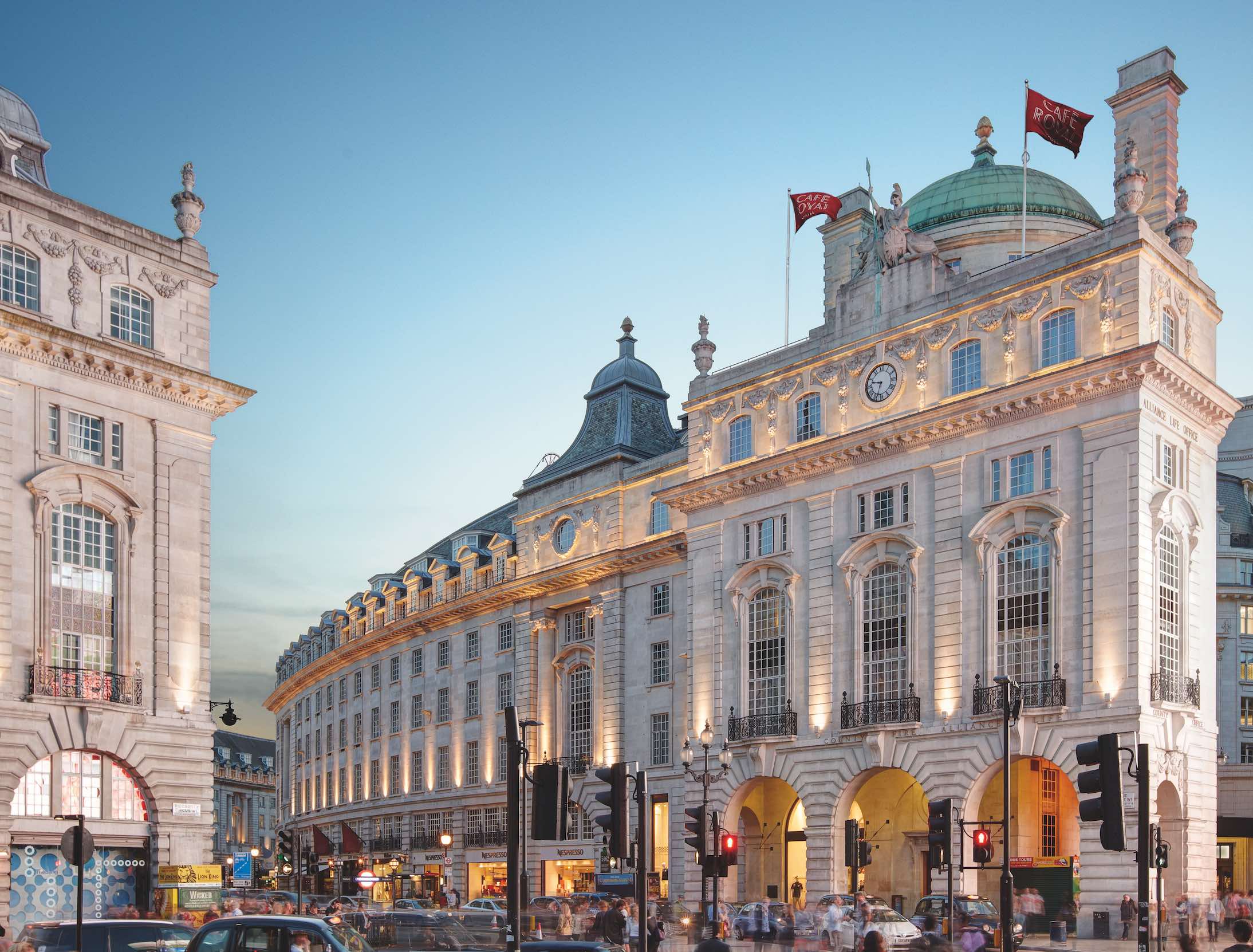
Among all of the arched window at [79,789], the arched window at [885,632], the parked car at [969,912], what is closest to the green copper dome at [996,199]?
the arched window at [885,632]

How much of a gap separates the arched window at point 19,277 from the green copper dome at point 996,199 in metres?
33.6

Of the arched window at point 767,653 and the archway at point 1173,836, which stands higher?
the arched window at point 767,653

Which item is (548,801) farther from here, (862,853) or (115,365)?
(115,365)

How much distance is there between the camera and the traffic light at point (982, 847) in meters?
27.6

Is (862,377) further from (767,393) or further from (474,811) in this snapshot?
(474,811)

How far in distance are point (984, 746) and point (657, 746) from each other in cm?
1897

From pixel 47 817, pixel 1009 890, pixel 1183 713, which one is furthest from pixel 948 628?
pixel 47 817

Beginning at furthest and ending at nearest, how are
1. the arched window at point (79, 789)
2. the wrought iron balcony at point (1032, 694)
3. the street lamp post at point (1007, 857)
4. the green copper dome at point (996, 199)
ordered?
the green copper dome at point (996, 199) → the wrought iron balcony at point (1032, 694) → the arched window at point (79, 789) → the street lamp post at point (1007, 857)

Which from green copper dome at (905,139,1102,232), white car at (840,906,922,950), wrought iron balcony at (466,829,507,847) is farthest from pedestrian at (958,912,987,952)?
wrought iron balcony at (466,829,507,847)

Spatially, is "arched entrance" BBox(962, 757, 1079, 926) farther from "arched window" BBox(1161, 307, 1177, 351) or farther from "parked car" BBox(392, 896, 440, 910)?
"parked car" BBox(392, 896, 440, 910)

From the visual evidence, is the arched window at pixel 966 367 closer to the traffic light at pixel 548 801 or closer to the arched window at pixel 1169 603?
the arched window at pixel 1169 603

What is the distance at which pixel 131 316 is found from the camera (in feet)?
136

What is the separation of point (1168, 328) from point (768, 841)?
24.0 m

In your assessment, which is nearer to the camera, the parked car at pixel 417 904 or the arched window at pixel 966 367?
the arched window at pixel 966 367
